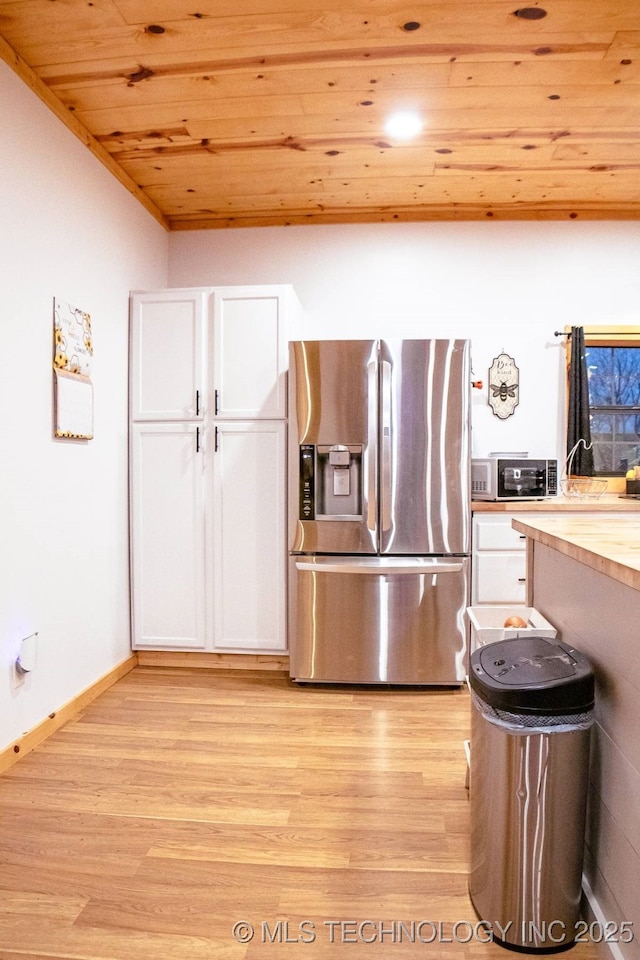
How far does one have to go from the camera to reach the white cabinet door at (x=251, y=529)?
122 inches

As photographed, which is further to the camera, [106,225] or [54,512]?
[106,225]

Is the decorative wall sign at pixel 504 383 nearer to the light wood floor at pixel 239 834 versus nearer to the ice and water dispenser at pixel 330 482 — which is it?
the ice and water dispenser at pixel 330 482

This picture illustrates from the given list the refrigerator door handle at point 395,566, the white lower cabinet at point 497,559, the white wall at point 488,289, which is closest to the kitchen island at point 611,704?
the refrigerator door handle at point 395,566

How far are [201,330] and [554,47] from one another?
196 cm

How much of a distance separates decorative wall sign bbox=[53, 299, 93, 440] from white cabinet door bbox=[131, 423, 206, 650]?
0.48m

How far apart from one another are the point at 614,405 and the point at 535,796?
115 inches

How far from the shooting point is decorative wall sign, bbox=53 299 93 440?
2.45 meters

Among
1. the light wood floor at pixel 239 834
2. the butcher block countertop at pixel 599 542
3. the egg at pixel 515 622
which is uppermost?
the butcher block countertop at pixel 599 542

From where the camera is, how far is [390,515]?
290 centimetres

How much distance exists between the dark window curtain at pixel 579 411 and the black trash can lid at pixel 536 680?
232 cm

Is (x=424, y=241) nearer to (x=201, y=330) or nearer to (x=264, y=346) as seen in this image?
(x=264, y=346)

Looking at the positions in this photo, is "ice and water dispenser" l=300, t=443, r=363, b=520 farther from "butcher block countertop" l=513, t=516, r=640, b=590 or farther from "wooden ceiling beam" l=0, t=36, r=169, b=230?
"wooden ceiling beam" l=0, t=36, r=169, b=230

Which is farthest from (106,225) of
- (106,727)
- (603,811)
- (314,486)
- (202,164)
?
(603,811)

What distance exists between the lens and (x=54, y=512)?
245 cm
